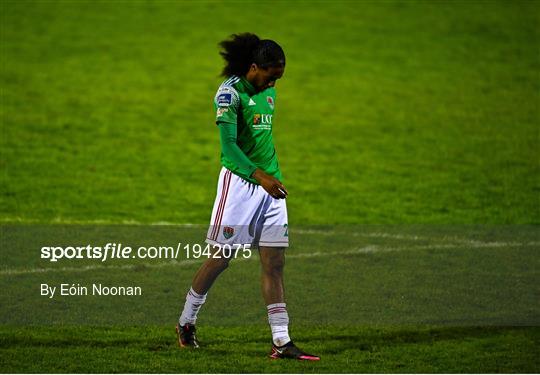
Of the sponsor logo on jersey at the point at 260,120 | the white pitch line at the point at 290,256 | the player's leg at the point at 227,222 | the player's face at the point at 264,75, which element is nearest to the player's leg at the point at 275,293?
the player's leg at the point at 227,222

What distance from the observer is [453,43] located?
78.7 feet

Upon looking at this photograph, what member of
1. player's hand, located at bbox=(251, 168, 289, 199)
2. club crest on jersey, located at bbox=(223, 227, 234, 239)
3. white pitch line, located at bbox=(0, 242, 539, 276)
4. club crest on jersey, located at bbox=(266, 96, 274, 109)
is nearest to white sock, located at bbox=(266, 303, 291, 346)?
club crest on jersey, located at bbox=(223, 227, 234, 239)

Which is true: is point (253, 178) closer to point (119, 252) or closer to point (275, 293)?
point (275, 293)

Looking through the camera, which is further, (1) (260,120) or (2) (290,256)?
(2) (290,256)

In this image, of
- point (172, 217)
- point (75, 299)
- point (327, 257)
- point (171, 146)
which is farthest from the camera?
point (171, 146)

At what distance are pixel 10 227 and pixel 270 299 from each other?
5762 mm

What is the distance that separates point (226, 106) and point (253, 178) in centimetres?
52

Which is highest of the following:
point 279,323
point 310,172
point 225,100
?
point 225,100

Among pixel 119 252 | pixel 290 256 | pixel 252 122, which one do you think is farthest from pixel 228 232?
pixel 119 252

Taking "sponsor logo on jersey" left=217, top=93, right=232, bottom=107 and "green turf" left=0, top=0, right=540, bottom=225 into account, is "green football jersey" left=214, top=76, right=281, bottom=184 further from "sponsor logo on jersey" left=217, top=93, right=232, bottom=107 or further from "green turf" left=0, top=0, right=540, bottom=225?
"green turf" left=0, top=0, right=540, bottom=225

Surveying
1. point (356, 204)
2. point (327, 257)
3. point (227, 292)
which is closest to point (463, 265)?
point (327, 257)

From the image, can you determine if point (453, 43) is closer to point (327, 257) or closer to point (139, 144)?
point (139, 144)

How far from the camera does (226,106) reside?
7520mm

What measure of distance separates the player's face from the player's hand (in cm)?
62
